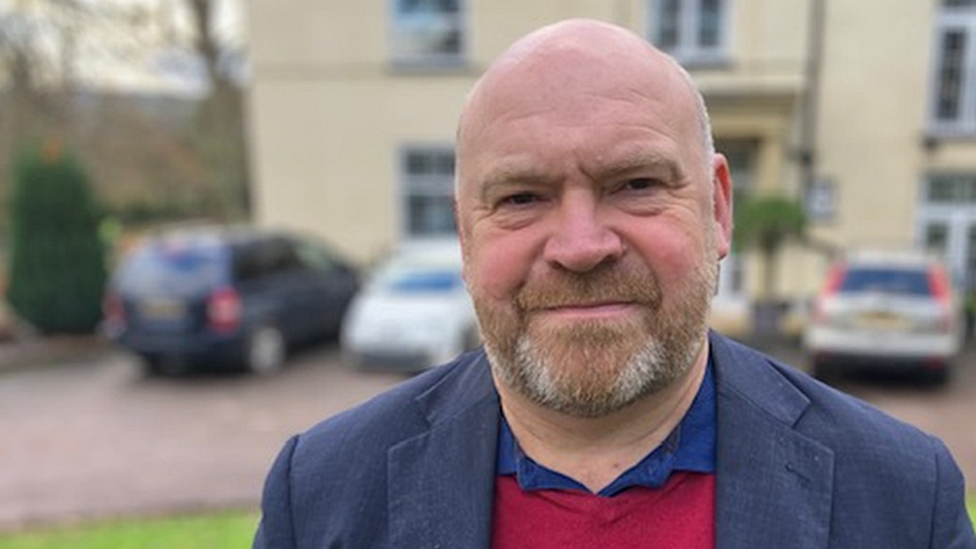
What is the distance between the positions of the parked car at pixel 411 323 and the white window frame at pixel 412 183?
4143mm

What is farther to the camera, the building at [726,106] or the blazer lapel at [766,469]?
the building at [726,106]

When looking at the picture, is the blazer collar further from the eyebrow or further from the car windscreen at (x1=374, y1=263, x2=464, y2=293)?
the car windscreen at (x1=374, y1=263, x2=464, y2=293)

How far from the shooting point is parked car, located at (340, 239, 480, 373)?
8664mm

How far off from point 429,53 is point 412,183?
7.40ft

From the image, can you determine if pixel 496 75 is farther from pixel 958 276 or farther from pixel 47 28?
pixel 47 28

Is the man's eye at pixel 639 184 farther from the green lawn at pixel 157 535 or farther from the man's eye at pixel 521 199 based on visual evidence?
the green lawn at pixel 157 535

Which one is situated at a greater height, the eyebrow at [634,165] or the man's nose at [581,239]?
the eyebrow at [634,165]

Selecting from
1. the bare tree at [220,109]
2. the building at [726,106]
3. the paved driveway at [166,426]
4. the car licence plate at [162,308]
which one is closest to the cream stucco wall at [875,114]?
the building at [726,106]

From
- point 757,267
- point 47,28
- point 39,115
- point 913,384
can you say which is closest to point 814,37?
point 757,267

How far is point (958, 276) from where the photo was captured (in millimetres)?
11078

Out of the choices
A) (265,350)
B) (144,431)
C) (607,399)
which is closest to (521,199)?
(607,399)

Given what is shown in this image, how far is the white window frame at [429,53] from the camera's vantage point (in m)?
13.0

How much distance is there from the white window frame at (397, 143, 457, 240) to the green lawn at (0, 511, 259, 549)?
8905 mm

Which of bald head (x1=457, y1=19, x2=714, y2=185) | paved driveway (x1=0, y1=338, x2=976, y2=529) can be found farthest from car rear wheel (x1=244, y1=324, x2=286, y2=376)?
bald head (x1=457, y1=19, x2=714, y2=185)
